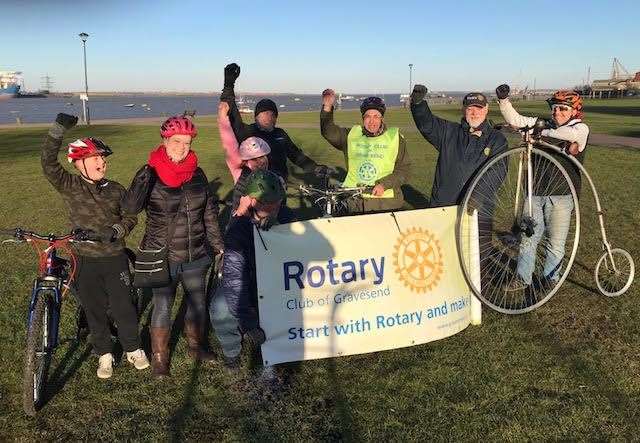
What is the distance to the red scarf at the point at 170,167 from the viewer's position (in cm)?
411

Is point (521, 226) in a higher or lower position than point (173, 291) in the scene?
higher

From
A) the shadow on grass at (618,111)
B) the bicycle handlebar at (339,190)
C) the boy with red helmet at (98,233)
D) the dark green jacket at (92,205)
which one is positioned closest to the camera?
the boy with red helmet at (98,233)

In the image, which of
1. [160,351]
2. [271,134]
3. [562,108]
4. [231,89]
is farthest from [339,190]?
[562,108]

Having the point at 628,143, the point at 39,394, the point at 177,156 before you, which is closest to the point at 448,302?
the point at 177,156

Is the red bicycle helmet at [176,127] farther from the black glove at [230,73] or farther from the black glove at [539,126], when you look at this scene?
the black glove at [539,126]

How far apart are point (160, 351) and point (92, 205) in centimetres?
143

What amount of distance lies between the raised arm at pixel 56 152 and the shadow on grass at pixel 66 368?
1.75m

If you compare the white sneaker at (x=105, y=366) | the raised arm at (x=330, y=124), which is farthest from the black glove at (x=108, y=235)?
the raised arm at (x=330, y=124)

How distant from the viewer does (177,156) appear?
414cm

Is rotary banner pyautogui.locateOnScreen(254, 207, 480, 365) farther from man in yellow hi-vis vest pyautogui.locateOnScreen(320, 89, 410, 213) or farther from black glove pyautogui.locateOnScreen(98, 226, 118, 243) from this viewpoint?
black glove pyautogui.locateOnScreen(98, 226, 118, 243)

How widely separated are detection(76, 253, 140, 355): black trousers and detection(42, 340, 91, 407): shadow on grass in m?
0.38

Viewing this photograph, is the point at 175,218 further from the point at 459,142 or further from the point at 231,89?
the point at 459,142

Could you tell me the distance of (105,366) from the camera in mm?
4613

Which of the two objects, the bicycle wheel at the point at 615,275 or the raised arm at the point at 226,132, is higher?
the raised arm at the point at 226,132
